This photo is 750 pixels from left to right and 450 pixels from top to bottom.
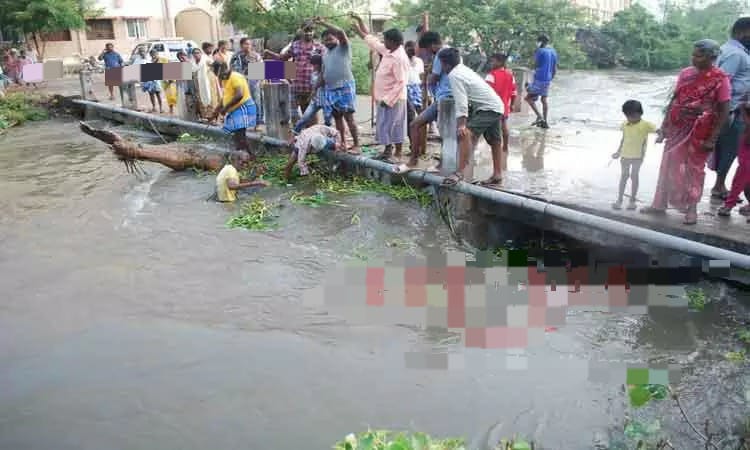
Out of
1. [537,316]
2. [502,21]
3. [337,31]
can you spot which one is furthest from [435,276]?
[502,21]

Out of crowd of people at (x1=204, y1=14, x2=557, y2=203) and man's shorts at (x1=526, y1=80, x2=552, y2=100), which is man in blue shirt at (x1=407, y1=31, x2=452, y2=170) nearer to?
crowd of people at (x1=204, y1=14, x2=557, y2=203)

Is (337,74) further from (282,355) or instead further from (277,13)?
(277,13)

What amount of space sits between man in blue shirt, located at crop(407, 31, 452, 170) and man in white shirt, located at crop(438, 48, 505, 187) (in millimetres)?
407

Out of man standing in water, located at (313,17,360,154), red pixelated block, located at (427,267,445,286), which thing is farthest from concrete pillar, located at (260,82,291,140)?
red pixelated block, located at (427,267,445,286)

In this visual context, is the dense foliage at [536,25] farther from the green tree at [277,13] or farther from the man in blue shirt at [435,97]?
the man in blue shirt at [435,97]

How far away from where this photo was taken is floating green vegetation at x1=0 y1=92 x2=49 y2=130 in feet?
52.2

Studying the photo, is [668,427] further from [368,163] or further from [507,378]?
[368,163]

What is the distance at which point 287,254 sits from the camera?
6.72 m

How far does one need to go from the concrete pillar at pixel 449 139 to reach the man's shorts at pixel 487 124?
22 cm

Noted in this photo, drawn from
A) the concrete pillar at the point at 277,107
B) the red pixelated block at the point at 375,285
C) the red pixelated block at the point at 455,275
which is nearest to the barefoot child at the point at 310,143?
the concrete pillar at the point at 277,107

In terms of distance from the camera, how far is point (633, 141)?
582cm

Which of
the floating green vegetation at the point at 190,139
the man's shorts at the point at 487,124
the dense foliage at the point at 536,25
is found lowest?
the floating green vegetation at the point at 190,139

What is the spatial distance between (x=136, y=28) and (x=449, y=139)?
30696 mm

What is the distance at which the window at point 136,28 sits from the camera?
33.0 meters
